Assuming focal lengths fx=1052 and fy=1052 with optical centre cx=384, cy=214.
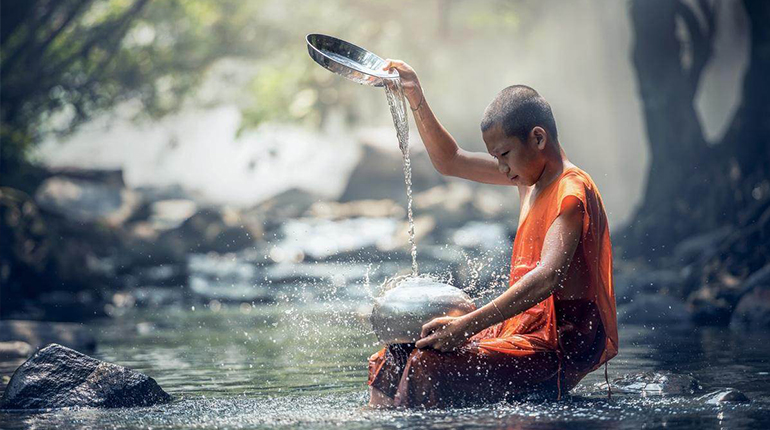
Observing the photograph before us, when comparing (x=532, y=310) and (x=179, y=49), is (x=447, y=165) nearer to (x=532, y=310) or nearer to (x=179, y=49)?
(x=532, y=310)

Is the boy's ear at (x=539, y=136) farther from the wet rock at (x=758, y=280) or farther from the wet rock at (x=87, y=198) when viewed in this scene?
the wet rock at (x=87, y=198)

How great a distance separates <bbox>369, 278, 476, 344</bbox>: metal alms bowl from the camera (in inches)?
188

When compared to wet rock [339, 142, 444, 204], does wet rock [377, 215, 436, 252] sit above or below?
below

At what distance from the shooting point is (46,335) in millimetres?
9836

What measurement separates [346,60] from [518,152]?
101 centimetres

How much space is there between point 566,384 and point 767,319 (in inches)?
228

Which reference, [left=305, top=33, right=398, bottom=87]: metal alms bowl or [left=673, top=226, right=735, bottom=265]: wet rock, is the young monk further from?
[left=673, top=226, right=735, bottom=265]: wet rock

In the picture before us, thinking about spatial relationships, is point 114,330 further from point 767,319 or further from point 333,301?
point 767,319

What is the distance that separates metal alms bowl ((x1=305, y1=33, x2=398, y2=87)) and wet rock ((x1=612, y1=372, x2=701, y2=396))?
86.5 inches

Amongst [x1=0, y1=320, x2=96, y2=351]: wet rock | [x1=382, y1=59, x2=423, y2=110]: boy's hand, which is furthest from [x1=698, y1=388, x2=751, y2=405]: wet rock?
[x1=0, y1=320, x2=96, y2=351]: wet rock

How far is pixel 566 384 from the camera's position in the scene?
4984mm

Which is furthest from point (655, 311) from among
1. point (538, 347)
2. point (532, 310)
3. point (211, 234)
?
point (211, 234)

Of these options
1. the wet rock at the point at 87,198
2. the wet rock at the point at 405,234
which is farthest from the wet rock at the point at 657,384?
the wet rock at the point at 87,198

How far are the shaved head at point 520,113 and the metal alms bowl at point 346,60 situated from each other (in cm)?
64
